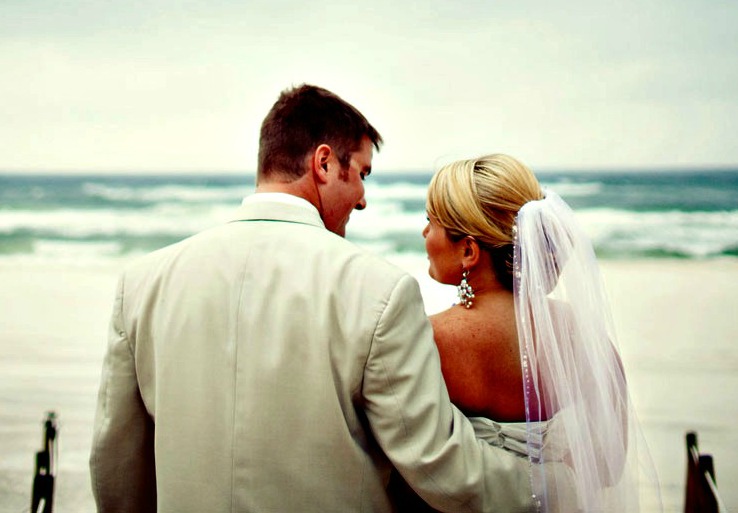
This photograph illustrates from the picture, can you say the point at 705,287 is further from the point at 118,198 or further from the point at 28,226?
the point at 118,198

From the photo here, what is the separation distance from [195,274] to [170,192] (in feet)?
89.2

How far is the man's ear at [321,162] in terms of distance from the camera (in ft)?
6.33

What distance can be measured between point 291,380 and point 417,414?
0.89 ft

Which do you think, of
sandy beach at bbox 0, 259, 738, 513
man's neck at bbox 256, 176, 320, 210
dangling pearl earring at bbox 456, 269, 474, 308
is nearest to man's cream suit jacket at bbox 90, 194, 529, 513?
man's neck at bbox 256, 176, 320, 210

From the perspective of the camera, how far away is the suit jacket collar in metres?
1.82

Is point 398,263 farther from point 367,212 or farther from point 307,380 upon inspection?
point 307,380

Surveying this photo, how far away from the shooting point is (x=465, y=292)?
2.24 m

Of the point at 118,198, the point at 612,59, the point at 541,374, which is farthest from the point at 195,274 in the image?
the point at 612,59

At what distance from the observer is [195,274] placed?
175 centimetres

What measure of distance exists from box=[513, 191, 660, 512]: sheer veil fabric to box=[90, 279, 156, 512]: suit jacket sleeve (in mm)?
962

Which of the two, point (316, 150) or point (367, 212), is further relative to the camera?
point (367, 212)

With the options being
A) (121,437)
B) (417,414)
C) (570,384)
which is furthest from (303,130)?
(570,384)

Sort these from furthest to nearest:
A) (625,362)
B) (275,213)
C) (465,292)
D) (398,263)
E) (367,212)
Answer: (367,212), (398,263), (625,362), (465,292), (275,213)

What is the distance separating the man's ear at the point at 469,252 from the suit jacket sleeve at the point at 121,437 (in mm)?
927
